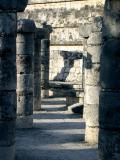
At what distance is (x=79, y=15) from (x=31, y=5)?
13.5 ft

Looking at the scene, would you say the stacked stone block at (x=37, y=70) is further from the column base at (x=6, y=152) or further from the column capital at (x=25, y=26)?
the column base at (x=6, y=152)

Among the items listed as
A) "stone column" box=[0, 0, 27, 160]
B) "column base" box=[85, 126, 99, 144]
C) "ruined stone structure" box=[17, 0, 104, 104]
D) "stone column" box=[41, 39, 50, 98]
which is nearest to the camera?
"stone column" box=[0, 0, 27, 160]

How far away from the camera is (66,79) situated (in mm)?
27609

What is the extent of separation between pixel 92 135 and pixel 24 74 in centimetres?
354

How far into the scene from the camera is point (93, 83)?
13.9 meters

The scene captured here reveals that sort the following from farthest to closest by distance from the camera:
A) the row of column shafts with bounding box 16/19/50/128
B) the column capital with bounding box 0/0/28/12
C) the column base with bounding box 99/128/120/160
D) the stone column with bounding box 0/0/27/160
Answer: the row of column shafts with bounding box 16/19/50/128 → the stone column with bounding box 0/0/27/160 → the column capital with bounding box 0/0/28/12 → the column base with bounding box 99/128/120/160

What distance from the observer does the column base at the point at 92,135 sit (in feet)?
44.9

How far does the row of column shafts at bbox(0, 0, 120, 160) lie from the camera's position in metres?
7.51

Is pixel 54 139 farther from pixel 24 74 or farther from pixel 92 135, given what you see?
pixel 24 74

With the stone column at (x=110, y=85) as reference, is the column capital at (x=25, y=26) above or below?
above

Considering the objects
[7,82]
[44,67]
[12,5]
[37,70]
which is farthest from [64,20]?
[12,5]

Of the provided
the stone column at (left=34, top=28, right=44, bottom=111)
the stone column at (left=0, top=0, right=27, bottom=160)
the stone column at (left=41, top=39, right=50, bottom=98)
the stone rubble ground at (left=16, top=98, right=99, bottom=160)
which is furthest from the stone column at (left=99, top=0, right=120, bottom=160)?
the stone column at (left=41, top=39, right=50, bottom=98)

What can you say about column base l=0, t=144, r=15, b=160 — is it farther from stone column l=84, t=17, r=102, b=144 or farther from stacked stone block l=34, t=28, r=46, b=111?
stacked stone block l=34, t=28, r=46, b=111

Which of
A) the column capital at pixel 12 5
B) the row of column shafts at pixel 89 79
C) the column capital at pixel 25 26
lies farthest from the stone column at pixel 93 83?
the column capital at pixel 12 5
